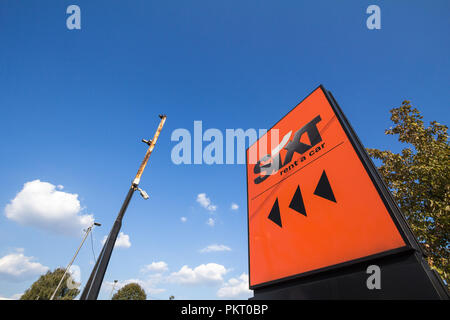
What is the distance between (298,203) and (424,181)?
854cm

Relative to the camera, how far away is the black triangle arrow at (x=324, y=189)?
14.3ft

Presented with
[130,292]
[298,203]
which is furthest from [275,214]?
[130,292]

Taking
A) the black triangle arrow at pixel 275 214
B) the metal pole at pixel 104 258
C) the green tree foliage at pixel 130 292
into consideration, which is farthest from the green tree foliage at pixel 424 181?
the green tree foliage at pixel 130 292

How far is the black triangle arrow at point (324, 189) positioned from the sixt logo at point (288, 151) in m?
0.80

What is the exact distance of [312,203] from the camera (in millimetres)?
4672

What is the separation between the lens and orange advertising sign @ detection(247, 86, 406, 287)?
3.65 m

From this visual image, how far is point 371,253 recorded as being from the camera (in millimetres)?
3328

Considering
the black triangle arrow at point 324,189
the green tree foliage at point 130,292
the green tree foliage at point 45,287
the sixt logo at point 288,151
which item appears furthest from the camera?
the green tree foliage at point 130,292

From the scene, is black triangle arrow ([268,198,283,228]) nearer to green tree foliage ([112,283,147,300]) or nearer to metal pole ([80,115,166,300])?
metal pole ([80,115,166,300])

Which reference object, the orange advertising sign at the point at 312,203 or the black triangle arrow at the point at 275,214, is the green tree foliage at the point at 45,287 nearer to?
the orange advertising sign at the point at 312,203

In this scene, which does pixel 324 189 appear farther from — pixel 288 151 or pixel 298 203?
pixel 288 151
